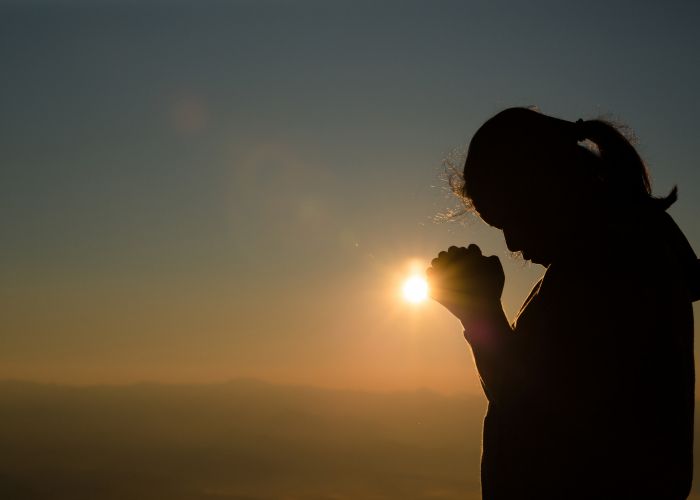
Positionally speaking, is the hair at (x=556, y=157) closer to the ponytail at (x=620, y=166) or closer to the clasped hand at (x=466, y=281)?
the ponytail at (x=620, y=166)

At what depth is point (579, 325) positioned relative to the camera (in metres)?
2.16

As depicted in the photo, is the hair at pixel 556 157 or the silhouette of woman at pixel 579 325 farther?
the hair at pixel 556 157

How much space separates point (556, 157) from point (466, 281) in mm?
520

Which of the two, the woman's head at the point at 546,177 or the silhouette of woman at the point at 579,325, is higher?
the woman's head at the point at 546,177

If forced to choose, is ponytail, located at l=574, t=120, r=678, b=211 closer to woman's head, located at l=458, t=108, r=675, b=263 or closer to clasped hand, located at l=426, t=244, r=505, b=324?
woman's head, located at l=458, t=108, r=675, b=263

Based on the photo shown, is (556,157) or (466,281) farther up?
(556,157)

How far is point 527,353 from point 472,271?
0.40 metres

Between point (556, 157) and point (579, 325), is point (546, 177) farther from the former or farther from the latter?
point (579, 325)

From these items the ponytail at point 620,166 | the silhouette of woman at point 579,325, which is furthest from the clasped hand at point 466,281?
the ponytail at point 620,166

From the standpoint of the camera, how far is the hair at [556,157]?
2.54 m

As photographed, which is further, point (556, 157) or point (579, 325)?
point (556, 157)

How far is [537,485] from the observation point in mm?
2258

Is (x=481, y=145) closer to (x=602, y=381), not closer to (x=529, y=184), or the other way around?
(x=529, y=184)

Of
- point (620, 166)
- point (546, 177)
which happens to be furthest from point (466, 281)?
point (620, 166)
